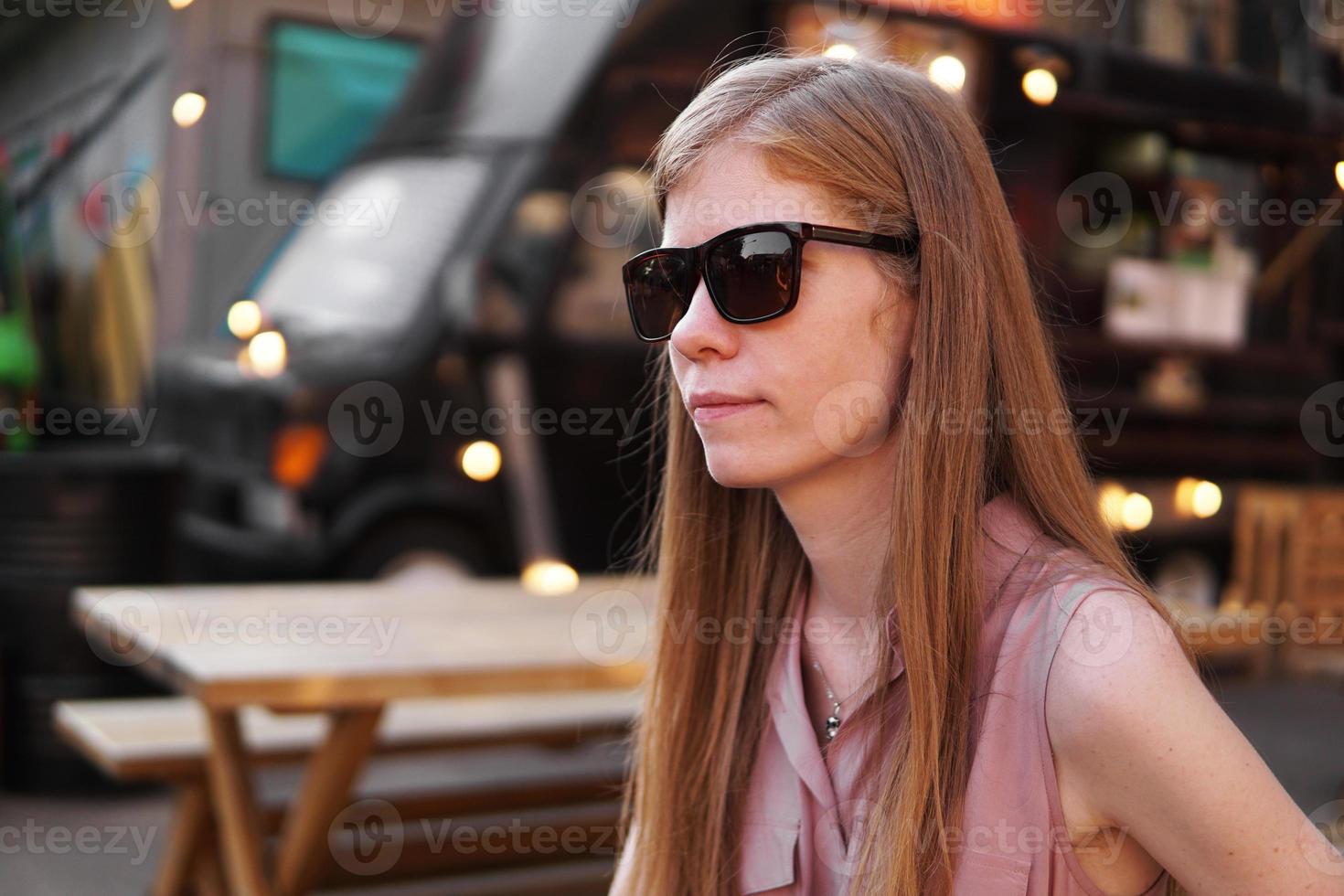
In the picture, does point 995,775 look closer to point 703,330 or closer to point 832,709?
point 832,709

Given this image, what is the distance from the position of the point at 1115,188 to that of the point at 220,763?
17.9ft

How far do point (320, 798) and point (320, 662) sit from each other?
0.41 meters

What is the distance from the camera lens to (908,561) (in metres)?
1.35

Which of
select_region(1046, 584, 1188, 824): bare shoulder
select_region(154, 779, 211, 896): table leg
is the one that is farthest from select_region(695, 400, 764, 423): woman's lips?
select_region(154, 779, 211, 896): table leg

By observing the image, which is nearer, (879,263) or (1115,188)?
(879,263)

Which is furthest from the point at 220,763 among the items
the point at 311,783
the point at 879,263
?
the point at 879,263

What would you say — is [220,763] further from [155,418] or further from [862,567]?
[155,418]

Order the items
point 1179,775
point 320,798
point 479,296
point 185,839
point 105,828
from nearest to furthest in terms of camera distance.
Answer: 1. point 1179,775
2. point 320,798
3. point 185,839
4. point 105,828
5. point 479,296

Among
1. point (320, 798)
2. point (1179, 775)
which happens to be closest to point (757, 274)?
point (1179, 775)

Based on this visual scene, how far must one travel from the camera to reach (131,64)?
7055 millimetres

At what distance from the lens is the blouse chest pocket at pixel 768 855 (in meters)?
1.46

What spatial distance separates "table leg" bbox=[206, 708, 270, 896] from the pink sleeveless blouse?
180 cm

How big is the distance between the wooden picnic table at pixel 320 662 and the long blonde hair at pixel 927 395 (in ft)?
4.15

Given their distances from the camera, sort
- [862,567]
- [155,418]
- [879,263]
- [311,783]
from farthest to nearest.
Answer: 1. [155,418]
2. [311,783]
3. [862,567]
4. [879,263]
